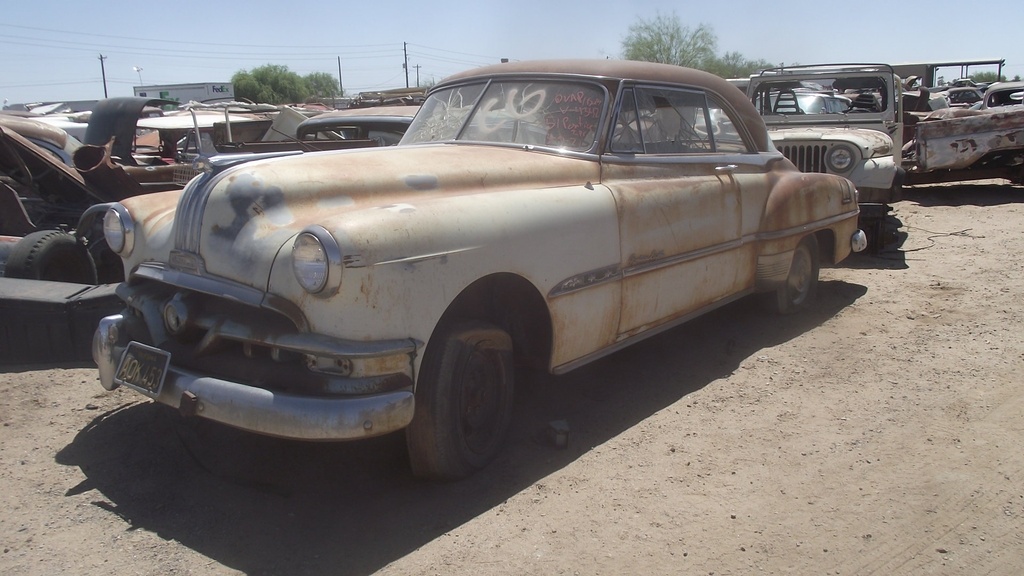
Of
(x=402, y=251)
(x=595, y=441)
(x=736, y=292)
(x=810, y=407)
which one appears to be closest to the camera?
(x=402, y=251)

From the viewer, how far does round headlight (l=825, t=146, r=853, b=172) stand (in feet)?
25.2

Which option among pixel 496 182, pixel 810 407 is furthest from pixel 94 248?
pixel 810 407

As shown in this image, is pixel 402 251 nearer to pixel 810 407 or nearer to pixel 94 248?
pixel 810 407

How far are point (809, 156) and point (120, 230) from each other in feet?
20.8

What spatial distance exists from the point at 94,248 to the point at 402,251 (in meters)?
3.86

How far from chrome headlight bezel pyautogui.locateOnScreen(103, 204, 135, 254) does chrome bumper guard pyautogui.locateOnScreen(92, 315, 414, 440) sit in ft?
3.09

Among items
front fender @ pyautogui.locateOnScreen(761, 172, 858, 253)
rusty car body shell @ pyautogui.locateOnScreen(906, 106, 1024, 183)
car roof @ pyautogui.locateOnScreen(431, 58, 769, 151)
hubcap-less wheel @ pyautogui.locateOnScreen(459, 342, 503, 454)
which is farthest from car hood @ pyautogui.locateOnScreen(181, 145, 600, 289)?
rusty car body shell @ pyautogui.locateOnScreen(906, 106, 1024, 183)

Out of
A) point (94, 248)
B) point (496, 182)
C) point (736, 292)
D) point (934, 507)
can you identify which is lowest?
point (934, 507)

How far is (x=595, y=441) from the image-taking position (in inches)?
152

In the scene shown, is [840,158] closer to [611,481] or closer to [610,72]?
[610,72]

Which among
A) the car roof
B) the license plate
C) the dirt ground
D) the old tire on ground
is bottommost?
the dirt ground

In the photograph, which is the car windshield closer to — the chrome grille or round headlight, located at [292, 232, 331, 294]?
round headlight, located at [292, 232, 331, 294]

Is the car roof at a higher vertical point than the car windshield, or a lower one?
higher

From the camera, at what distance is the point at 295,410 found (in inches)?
112
